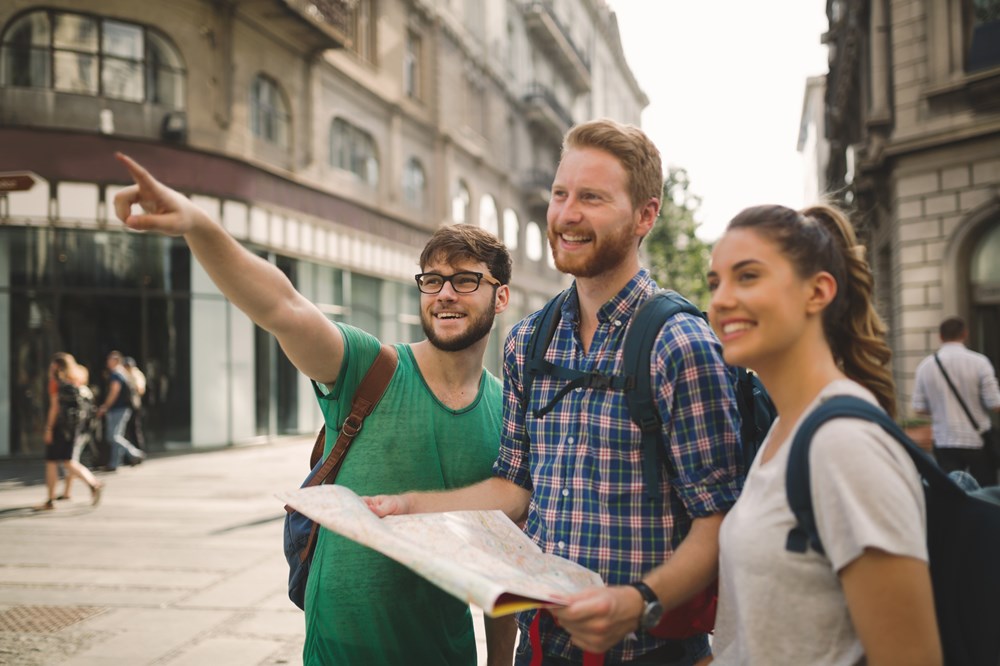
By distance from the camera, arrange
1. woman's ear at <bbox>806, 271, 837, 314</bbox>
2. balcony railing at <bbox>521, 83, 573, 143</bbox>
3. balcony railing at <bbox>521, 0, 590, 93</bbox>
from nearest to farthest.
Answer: woman's ear at <bbox>806, 271, 837, 314</bbox> < balcony railing at <bbox>521, 83, 573, 143</bbox> < balcony railing at <bbox>521, 0, 590, 93</bbox>

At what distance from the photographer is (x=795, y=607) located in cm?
156

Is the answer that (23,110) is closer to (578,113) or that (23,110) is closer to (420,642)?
(420,642)

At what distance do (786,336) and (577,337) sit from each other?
674 mm

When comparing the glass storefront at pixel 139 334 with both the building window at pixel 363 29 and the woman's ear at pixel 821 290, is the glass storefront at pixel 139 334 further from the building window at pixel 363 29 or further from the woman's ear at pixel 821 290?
the woman's ear at pixel 821 290

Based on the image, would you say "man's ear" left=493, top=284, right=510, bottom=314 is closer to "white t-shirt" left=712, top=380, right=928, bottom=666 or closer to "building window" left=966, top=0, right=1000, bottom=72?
"white t-shirt" left=712, top=380, right=928, bottom=666

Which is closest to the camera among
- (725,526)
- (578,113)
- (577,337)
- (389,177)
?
(725,526)

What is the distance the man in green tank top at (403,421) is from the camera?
2.38 metres

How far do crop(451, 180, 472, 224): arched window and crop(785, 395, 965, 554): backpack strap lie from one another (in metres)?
24.6

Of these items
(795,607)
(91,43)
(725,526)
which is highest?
(91,43)

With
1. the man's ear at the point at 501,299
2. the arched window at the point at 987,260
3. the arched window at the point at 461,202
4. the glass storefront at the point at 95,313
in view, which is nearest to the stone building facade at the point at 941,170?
the arched window at the point at 987,260

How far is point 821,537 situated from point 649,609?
0.43m

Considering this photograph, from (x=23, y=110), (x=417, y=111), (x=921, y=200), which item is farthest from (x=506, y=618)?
(x=417, y=111)

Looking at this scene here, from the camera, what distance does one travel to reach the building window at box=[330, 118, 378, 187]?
→ 65.0 feet

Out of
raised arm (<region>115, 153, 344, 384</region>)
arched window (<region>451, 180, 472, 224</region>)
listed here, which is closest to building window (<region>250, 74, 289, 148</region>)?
arched window (<region>451, 180, 472, 224</region>)
